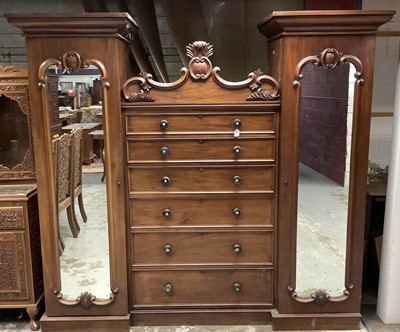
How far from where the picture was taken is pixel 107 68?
7.18 feet

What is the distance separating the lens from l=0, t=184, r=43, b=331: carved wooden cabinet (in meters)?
2.33

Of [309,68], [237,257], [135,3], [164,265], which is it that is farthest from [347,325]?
[135,3]

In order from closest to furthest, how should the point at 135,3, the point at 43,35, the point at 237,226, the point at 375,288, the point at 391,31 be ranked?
the point at 43,35
the point at 237,226
the point at 375,288
the point at 391,31
the point at 135,3

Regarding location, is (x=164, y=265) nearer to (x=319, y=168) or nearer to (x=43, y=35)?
(x=319, y=168)

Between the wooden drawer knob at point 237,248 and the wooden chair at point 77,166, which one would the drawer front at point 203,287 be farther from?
the wooden chair at point 77,166

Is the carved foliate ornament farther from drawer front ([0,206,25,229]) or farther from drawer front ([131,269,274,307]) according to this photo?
drawer front ([131,269,274,307])

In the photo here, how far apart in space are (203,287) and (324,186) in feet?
2.88

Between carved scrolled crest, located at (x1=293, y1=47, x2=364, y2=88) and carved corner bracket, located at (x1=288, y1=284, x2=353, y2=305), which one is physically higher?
carved scrolled crest, located at (x1=293, y1=47, x2=364, y2=88)

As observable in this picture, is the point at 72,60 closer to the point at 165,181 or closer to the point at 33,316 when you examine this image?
the point at 165,181

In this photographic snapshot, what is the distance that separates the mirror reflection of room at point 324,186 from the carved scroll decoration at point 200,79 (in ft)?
0.81

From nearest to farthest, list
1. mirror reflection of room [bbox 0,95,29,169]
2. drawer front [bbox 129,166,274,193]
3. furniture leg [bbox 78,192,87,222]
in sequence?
drawer front [bbox 129,166,274,193]
furniture leg [bbox 78,192,87,222]
mirror reflection of room [bbox 0,95,29,169]

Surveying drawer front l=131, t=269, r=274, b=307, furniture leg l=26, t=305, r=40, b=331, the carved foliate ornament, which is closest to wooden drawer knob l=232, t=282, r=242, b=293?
drawer front l=131, t=269, r=274, b=307

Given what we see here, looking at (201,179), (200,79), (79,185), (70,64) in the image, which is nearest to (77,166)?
(79,185)

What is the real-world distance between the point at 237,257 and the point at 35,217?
3.73 ft
